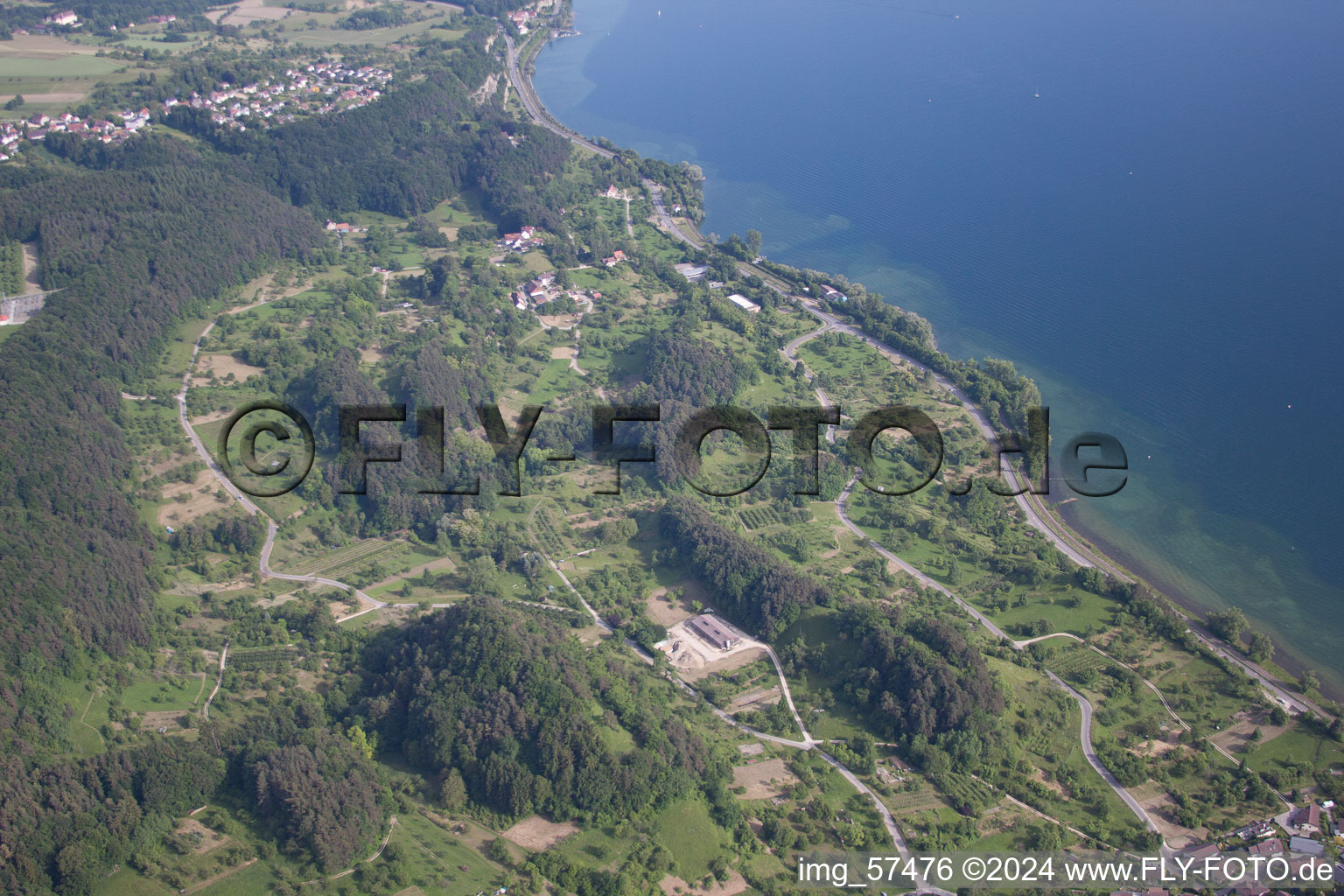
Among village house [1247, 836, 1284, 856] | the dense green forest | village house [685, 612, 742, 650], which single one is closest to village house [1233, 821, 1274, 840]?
village house [1247, 836, 1284, 856]

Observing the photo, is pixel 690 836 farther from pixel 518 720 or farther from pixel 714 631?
pixel 714 631

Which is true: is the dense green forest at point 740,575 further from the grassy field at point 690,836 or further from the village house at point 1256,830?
the village house at point 1256,830

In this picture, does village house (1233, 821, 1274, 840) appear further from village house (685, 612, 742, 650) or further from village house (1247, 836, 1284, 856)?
village house (685, 612, 742, 650)

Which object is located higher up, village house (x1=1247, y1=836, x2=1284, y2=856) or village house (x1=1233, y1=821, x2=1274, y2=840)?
village house (x1=1233, y1=821, x2=1274, y2=840)

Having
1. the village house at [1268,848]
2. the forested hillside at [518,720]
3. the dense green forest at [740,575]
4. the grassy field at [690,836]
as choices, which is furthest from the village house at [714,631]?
the village house at [1268,848]

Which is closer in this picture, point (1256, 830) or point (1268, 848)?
point (1268, 848)
